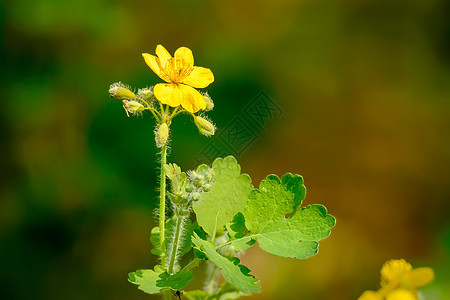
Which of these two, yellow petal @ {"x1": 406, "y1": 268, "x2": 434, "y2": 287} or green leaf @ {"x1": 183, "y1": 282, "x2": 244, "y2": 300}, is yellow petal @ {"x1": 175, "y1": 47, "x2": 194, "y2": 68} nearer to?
green leaf @ {"x1": 183, "y1": 282, "x2": 244, "y2": 300}

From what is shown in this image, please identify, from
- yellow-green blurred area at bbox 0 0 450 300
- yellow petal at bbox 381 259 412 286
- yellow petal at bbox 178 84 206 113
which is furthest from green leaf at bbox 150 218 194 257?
yellow-green blurred area at bbox 0 0 450 300

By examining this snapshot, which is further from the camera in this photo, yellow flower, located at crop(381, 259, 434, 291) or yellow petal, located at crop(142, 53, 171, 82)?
yellow petal, located at crop(142, 53, 171, 82)

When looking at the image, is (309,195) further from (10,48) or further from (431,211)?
(10,48)

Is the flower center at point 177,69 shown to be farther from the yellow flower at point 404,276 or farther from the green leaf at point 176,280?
the yellow flower at point 404,276

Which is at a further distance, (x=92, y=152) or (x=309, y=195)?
(x=309, y=195)

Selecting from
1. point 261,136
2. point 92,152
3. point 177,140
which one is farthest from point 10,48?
point 261,136

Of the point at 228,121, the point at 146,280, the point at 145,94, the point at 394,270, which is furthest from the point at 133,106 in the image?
the point at 228,121
